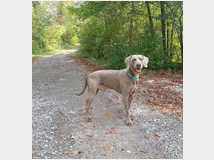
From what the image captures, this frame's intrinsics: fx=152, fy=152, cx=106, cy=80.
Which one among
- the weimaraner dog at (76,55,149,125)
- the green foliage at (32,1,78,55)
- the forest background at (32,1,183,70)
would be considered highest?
the green foliage at (32,1,78,55)

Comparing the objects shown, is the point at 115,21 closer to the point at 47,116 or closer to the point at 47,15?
the point at 47,116

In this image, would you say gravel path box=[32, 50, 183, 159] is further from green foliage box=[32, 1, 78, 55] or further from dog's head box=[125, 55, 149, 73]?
green foliage box=[32, 1, 78, 55]

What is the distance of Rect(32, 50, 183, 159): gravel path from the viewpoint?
302 centimetres

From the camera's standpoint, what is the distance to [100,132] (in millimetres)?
3691

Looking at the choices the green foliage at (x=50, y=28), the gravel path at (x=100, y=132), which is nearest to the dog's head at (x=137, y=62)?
the gravel path at (x=100, y=132)

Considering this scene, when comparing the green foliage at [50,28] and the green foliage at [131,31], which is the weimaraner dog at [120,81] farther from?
the green foliage at [50,28]

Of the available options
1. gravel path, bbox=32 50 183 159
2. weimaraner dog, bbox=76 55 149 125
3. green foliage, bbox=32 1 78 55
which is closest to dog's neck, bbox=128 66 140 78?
weimaraner dog, bbox=76 55 149 125

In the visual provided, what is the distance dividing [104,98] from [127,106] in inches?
82.9

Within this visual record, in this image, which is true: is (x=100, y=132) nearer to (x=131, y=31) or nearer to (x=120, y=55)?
(x=120, y=55)

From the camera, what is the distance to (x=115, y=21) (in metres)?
11.9

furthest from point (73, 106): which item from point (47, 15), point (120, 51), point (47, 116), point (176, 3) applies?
point (47, 15)

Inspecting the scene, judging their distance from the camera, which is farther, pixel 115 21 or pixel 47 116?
pixel 115 21

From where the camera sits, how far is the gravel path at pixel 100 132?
9.92 feet

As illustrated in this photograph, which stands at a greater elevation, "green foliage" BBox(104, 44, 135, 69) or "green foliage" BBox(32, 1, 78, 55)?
"green foliage" BBox(32, 1, 78, 55)
